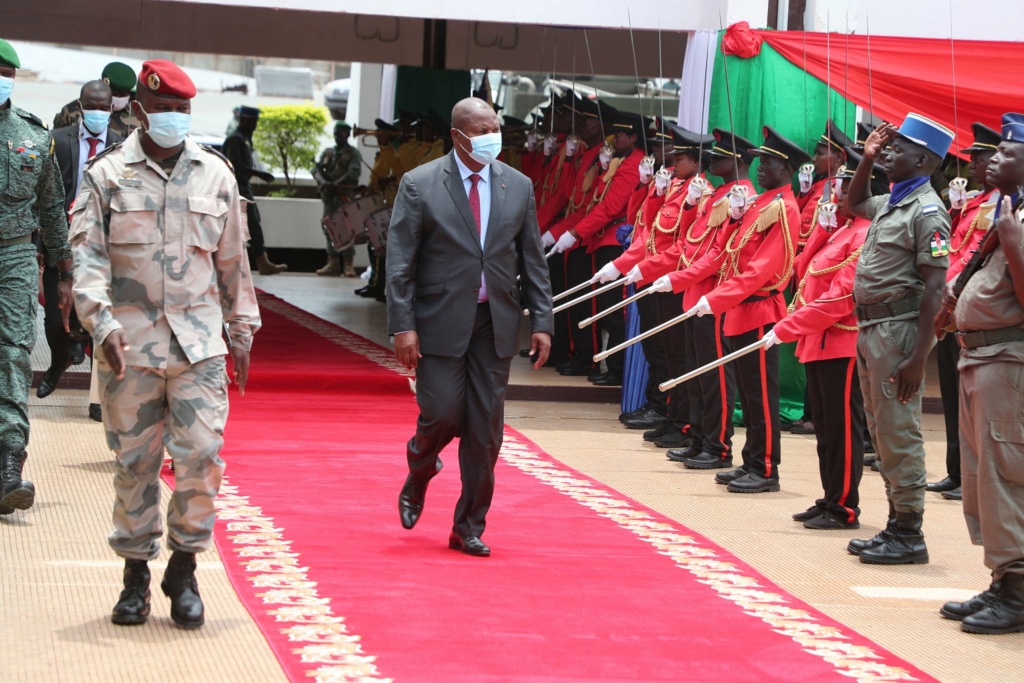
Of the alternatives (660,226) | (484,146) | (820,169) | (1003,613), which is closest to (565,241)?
(660,226)

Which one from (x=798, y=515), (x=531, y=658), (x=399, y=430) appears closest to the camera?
(x=531, y=658)

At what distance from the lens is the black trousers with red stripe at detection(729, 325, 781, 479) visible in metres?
7.40

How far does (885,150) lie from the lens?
5.94 metres

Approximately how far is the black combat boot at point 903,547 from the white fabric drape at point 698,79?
14.5 ft

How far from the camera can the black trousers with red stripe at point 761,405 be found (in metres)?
7.40

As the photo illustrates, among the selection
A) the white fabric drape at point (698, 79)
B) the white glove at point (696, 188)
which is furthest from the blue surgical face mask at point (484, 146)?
the white fabric drape at point (698, 79)

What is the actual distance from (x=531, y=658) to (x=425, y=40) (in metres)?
12.5

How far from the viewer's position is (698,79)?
32.4ft

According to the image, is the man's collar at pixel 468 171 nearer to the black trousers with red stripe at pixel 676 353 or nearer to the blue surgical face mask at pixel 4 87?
the blue surgical face mask at pixel 4 87

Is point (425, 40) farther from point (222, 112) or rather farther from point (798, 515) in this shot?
point (222, 112)

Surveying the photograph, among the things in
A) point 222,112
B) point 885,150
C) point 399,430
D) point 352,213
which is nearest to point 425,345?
point 885,150

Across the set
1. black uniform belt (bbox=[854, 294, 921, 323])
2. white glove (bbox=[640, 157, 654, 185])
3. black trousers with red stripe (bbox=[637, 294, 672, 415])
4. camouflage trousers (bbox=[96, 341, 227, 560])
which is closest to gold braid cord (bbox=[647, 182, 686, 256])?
black trousers with red stripe (bbox=[637, 294, 672, 415])

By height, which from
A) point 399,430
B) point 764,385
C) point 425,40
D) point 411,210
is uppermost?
point 425,40

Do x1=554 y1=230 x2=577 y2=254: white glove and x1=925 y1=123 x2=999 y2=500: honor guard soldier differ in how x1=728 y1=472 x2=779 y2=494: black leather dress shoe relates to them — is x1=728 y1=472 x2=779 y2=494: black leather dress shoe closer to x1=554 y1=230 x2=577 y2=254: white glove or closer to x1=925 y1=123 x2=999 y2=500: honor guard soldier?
x1=925 y1=123 x2=999 y2=500: honor guard soldier
